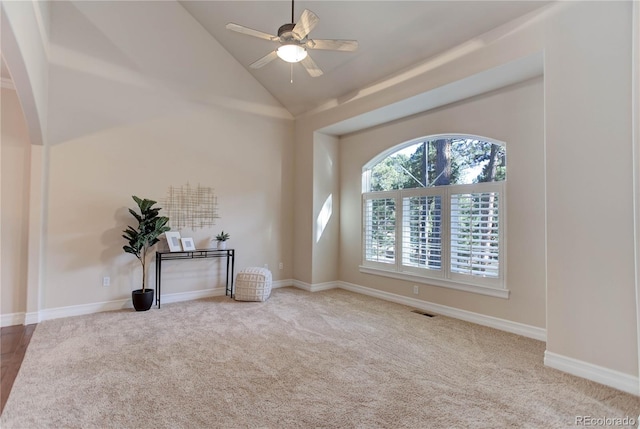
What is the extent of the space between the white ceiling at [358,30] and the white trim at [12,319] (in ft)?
16.0

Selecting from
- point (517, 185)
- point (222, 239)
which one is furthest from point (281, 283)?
point (517, 185)

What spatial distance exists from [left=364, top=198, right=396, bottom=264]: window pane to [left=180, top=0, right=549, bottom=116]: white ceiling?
1929 mm

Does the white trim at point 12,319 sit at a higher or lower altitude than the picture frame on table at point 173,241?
lower

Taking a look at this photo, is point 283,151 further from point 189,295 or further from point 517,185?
point 517,185

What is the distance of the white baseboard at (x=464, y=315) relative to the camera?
11.6 ft

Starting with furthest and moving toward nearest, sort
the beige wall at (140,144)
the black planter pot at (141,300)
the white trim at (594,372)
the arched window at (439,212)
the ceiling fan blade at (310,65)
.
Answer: the black planter pot at (141,300)
the beige wall at (140,144)
the arched window at (439,212)
the ceiling fan blade at (310,65)
the white trim at (594,372)

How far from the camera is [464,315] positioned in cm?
419

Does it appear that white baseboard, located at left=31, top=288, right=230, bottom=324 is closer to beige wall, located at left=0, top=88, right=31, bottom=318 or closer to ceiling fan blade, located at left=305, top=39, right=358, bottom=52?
beige wall, located at left=0, top=88, right=31, bottom=318

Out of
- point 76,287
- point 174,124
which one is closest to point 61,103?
point 174,124

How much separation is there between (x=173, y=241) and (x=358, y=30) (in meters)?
3.94

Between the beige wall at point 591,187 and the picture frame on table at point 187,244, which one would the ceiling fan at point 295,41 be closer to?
the beige wall at point 591,187

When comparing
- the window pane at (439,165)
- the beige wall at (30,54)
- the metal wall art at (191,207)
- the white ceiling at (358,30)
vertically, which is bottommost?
the metal wall art at (191,207)

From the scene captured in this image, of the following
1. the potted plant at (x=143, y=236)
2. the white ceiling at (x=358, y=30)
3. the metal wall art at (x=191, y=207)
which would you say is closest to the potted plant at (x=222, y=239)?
the metal wall art at (x=191, y=207)

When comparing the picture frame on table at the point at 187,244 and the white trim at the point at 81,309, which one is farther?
the picture frame on table at the point at 187,244
